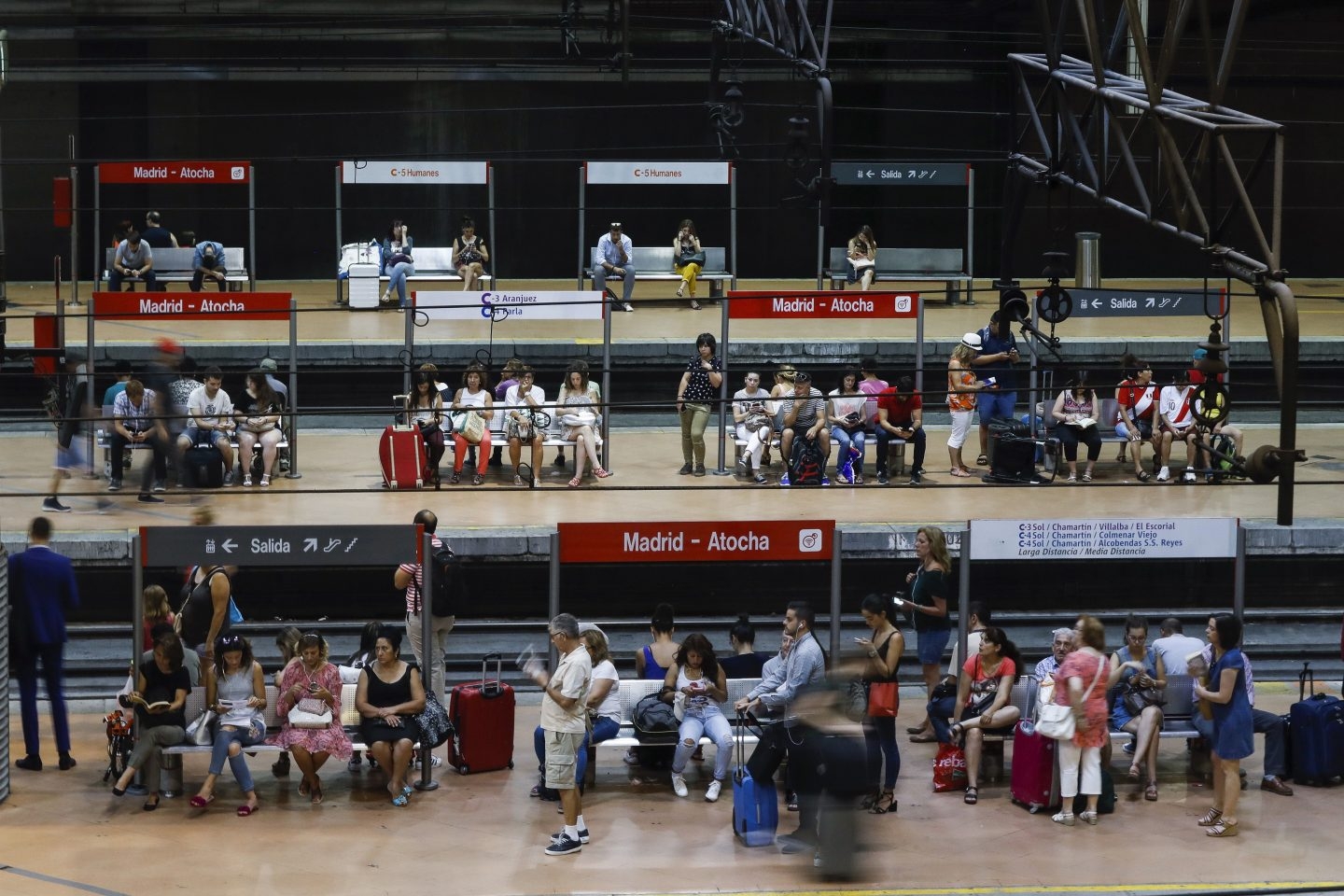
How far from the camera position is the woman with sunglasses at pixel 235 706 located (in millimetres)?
11367

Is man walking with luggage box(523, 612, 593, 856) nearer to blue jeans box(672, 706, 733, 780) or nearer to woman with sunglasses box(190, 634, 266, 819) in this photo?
blue jeans box(672, 706, 733, 780)

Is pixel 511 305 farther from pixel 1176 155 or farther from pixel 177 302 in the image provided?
pixel 1176 155

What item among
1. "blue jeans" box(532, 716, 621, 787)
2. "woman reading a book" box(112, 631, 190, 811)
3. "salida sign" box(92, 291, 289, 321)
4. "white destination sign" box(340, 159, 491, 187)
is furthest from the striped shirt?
"white destination sign" box(340, 159, 491, 187)

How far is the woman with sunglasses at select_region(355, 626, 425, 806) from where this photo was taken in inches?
450

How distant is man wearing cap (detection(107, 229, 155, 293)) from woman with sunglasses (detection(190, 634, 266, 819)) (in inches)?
443

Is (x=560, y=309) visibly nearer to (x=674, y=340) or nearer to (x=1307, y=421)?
(x=674, y=340)

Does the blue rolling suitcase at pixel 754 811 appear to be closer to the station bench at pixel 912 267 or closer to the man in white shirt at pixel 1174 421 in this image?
the man in white shirt at pixel 1174 421

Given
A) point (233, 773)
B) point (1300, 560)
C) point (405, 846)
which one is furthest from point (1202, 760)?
point (233, 773)

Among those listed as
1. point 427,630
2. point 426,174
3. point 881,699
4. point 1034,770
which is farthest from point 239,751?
point 426,174

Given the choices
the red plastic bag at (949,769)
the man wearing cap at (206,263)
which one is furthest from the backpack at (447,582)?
the man wearing cap at (206,263)

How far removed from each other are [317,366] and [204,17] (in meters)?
8.38

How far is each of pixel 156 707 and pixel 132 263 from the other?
1173 centimetres

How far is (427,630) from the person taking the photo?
39.4 ft

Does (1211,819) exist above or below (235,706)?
below
